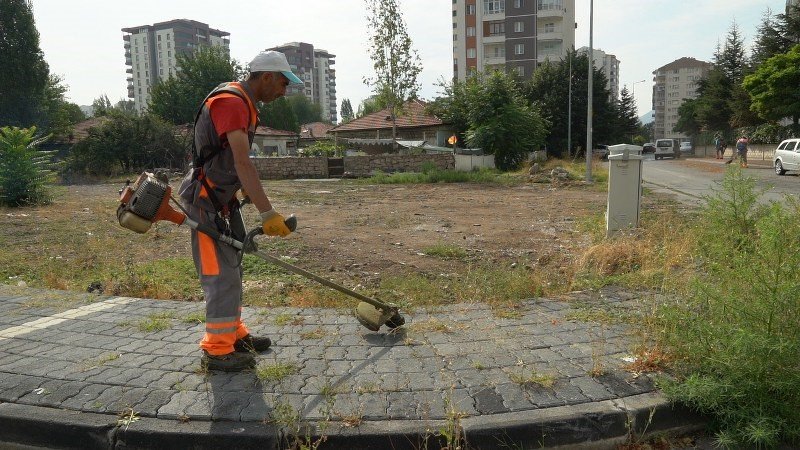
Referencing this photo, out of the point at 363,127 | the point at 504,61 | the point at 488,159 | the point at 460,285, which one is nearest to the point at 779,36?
the point at 488,159

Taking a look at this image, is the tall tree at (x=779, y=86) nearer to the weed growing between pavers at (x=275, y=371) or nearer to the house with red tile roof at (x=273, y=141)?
the house with red tile roof at (x=273, y=141)

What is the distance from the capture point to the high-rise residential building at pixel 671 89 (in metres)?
135

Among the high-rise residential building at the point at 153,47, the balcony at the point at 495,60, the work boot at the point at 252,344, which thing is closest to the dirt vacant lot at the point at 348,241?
the work boot at the point at 252,344

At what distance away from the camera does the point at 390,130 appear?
39.5 meters

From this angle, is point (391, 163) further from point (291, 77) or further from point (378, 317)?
point (291, 77)

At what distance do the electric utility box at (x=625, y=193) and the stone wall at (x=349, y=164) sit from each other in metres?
21.6

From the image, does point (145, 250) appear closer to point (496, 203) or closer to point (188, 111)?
point (496, 203)

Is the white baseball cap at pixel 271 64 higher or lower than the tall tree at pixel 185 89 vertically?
lower

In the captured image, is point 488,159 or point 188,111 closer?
point 488,159

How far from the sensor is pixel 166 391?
10.3 ft

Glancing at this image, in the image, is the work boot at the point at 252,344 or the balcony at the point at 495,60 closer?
the work boot at the point at 252,344

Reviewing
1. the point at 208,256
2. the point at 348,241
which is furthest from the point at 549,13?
the point at 208,256

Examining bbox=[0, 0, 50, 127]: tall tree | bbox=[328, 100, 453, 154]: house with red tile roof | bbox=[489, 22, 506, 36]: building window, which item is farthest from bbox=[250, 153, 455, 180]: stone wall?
bbox=[489, 22, 506, 36]: building window

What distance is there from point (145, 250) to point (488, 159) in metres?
22.0
